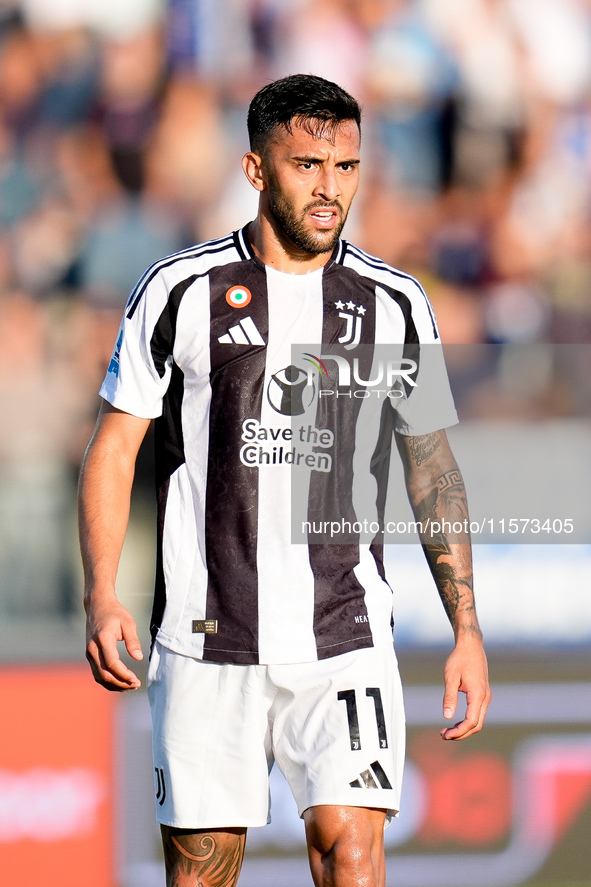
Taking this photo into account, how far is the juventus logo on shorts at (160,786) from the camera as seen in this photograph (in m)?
2.61

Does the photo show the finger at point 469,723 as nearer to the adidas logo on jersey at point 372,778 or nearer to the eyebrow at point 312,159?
the adidas logo on jersey at point 372,778

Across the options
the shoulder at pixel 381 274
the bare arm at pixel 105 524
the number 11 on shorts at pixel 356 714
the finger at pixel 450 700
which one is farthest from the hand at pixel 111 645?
the shoulder at pixel 381 274

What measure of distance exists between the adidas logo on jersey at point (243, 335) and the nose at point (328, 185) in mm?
340

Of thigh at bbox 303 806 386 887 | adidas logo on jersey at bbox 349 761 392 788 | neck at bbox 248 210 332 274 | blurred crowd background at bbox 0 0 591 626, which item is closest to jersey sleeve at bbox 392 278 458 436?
neck at bbox 248 210 332 274

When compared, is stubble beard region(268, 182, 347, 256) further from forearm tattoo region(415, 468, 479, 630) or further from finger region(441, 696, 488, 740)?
finger region(441, 696, 488, 740)

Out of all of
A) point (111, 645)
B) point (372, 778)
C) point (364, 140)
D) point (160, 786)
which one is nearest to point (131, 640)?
point (111, 645)

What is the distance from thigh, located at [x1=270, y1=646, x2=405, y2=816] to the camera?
2.47 m

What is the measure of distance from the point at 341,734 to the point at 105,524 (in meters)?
0.72

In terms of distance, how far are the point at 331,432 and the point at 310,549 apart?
0.94 feet

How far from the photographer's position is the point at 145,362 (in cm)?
264

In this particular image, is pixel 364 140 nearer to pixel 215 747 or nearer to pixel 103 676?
pixel 215 747

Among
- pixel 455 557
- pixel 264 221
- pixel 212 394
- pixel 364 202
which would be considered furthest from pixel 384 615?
pixel 364 202

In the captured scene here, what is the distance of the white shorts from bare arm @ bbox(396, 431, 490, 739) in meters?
0.21

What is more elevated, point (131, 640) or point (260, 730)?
point (131, 640)
